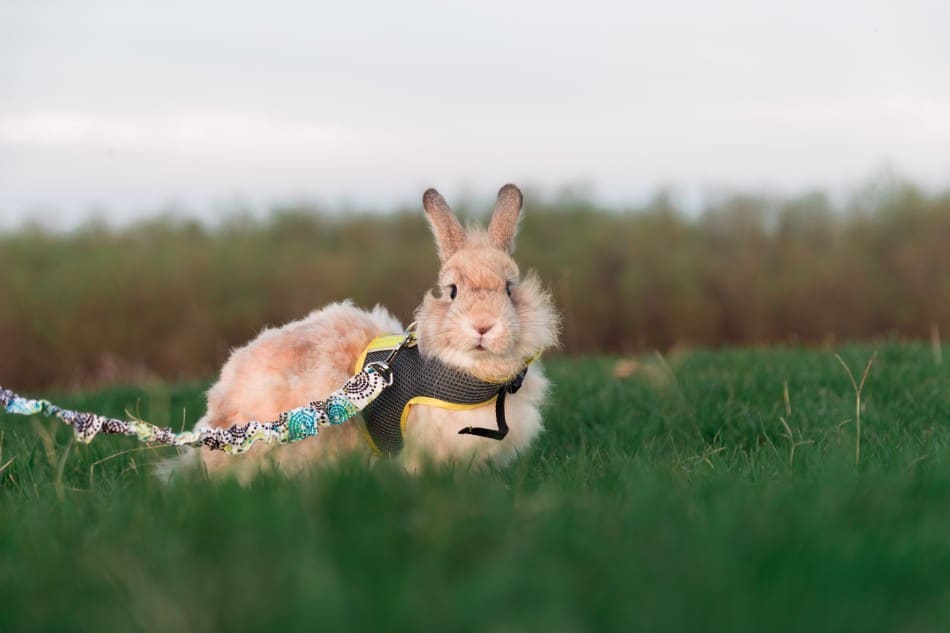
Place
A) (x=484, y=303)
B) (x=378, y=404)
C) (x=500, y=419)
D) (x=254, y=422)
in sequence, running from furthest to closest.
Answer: (x=378, y=404)
(x=500, y=419)
(x=484, y=303)
(x=254, y=422)

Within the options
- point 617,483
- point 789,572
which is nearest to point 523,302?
point 617,483

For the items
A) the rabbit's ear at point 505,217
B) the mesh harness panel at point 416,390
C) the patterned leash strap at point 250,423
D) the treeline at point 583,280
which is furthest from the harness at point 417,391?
the treeline at point 583,280

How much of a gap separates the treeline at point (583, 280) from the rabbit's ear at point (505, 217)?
28.7ft

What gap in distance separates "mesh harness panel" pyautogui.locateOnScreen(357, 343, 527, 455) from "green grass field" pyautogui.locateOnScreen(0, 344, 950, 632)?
0.62 metres

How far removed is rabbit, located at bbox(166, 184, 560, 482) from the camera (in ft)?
13.8

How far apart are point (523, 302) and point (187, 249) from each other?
37.4 feet

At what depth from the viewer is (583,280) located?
1444 centimetres

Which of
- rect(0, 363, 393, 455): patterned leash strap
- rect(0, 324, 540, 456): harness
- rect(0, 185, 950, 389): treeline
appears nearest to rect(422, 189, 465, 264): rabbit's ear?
rect(0, 324, 540, 456): harness

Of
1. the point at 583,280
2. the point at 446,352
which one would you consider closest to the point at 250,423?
the point at 446,352

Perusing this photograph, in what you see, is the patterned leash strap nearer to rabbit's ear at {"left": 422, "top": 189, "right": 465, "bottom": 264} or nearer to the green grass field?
the green grass field

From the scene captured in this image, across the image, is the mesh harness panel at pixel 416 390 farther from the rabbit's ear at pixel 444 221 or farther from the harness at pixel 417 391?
the rabbit's ear at pixel 444 221

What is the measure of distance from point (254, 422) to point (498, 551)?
7.00ft

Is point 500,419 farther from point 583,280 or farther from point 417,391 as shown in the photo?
point 583,280

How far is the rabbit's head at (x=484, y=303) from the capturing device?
4.15 meters
